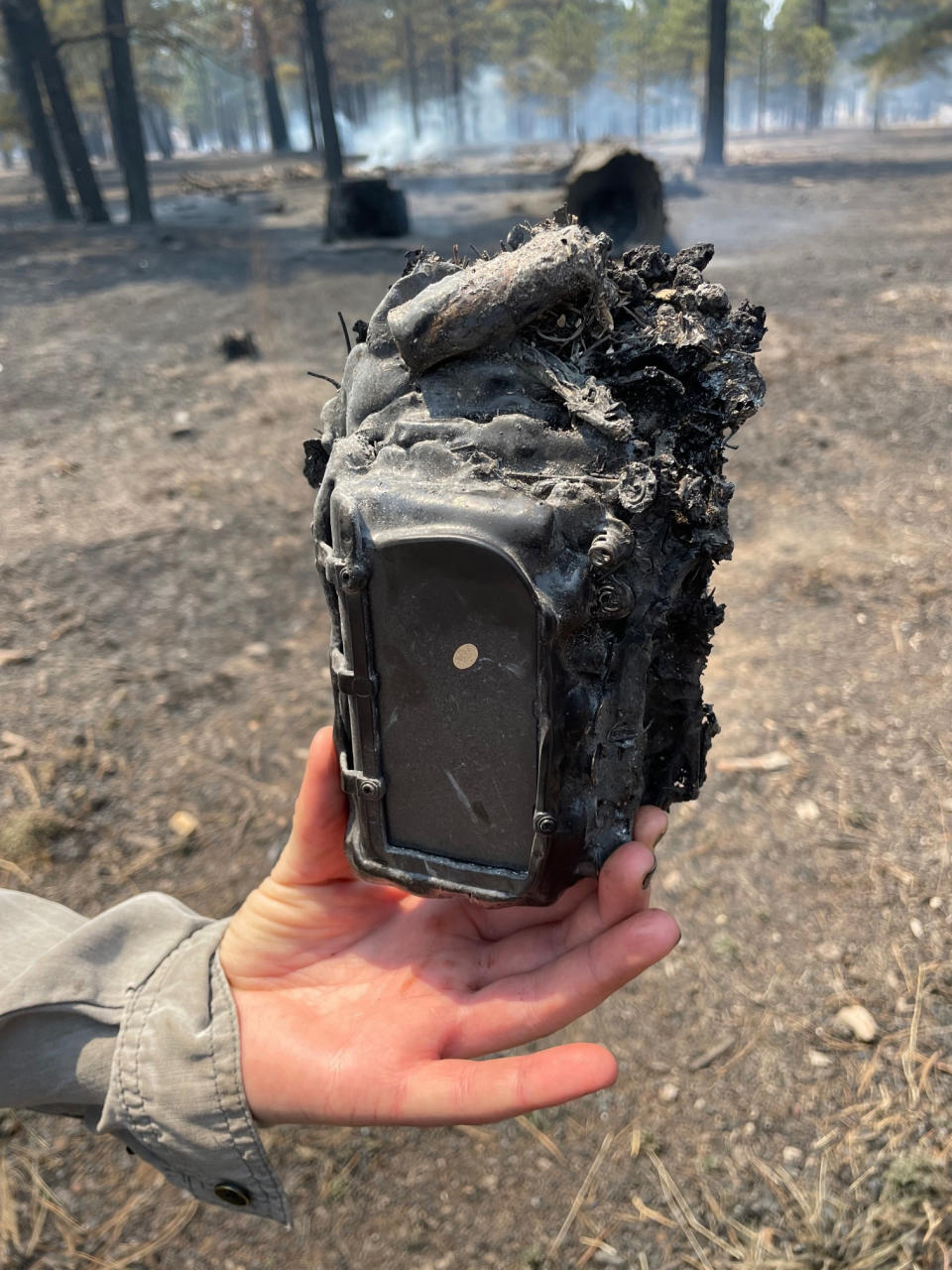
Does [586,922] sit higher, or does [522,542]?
[522,542]

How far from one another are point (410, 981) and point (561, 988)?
306 mm

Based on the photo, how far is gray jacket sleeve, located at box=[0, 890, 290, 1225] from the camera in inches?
61.4

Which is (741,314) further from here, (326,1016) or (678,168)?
(678,168)

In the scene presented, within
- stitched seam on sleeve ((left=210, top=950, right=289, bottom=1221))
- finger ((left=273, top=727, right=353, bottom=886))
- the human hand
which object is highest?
finger ((left=273, top=727, right=353, bottom=886))

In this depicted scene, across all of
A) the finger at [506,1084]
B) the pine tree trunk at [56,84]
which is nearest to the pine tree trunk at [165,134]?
the pine tree trunk at [56,84]

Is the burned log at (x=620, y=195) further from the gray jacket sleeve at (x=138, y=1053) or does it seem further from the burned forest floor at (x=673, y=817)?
the gray jacket sleeve at (x=138, y=1053)

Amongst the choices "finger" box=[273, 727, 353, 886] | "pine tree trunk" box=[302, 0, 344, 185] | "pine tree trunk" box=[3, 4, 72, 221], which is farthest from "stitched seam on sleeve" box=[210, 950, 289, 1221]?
"pine tree trunk" box=[3, 4, 72, 221]

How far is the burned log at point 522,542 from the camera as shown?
52.3 inches

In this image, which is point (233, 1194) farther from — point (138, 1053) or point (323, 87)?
point (323, 87)

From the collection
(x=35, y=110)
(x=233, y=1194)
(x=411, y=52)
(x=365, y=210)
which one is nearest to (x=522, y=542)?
(x=233, y=1194)

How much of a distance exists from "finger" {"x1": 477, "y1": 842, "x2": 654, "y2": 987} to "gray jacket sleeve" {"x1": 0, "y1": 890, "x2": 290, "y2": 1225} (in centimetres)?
50

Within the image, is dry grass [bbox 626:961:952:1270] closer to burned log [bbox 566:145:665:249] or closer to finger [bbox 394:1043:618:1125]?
finger [bbox 394:1043:618:1125]

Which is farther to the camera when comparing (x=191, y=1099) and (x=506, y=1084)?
(x=191, y=1099)

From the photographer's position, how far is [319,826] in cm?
174
